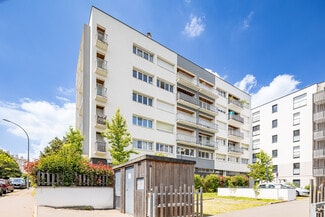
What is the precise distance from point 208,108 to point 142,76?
13570 mm

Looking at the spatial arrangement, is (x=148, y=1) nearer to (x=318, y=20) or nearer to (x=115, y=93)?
(x=318, y=20)

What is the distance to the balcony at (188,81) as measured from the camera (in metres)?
38.2

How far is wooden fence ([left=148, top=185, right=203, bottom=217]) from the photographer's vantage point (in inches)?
406

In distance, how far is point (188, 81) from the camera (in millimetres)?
39312

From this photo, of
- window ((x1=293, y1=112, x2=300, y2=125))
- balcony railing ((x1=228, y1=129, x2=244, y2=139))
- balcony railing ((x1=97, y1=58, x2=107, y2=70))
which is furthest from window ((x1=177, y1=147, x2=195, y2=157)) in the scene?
window ((x1=293, y1=112, x2=300, y2=125))

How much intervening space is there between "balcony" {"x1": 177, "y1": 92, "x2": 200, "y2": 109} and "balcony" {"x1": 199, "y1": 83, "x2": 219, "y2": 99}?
236 cm

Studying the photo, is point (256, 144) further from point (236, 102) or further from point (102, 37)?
point (102, 37)

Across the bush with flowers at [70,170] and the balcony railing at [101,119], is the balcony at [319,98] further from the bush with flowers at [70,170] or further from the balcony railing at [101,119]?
the bush with flowers at [70,170]

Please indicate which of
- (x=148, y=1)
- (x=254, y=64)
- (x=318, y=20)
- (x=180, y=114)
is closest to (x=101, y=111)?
(x=180, y=114)

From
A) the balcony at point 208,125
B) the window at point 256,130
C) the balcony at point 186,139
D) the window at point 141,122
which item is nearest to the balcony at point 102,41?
the window at point 141,122

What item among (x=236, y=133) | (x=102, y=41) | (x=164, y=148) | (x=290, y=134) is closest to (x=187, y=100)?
(x=164, y=148)

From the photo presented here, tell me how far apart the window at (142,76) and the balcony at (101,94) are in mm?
4727

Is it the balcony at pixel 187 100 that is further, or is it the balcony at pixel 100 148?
the balcony at pixel 187 100

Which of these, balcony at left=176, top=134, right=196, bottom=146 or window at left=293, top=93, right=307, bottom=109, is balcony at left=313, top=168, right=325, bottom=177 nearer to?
window at left=293, top=93, right=307, bottom=109
